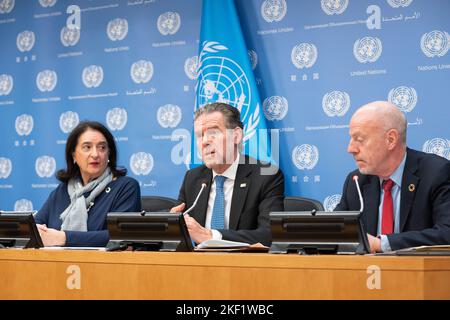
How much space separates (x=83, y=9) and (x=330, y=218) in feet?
13.0

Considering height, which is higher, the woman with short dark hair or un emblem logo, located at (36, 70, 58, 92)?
un emblem logo, located at (36, 70, 58, 92)

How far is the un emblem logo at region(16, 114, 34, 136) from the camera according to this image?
600 centimetres

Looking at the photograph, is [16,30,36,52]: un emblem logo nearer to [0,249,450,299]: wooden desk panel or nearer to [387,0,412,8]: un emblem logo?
[387,0,412,8]: un emblem logo

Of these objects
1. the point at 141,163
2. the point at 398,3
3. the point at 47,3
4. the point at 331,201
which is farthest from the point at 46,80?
the point at 398,3

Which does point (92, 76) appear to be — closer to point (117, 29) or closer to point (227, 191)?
point (117, 29)

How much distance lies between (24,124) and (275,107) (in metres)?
2.32

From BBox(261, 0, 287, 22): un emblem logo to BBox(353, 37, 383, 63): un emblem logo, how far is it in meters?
0.60

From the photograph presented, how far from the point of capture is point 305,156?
15.6ft

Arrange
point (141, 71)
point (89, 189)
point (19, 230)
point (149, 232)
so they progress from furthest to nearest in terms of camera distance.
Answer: point (141, 71)
point (89, 189)
point (19, 230)
point (149, 232)

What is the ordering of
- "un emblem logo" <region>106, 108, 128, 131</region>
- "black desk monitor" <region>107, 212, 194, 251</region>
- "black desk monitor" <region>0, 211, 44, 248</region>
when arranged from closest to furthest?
"black desk monitor" <region>107, 212, 194, 251</region>
"black desk monitor" <region>0, 211, 44, 248</region>
"un emblem logo" <region>106, 108, 128, 131</region>

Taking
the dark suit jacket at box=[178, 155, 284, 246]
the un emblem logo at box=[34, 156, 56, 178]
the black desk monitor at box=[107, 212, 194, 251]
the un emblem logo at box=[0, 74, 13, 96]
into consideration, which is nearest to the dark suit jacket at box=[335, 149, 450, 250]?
the dark suit jacket at box=[178, 155, 284, 246]

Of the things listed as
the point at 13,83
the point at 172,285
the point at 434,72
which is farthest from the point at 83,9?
the point at 172,285

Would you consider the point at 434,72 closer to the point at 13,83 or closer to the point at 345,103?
the point at 345,103

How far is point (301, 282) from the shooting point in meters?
2.13
